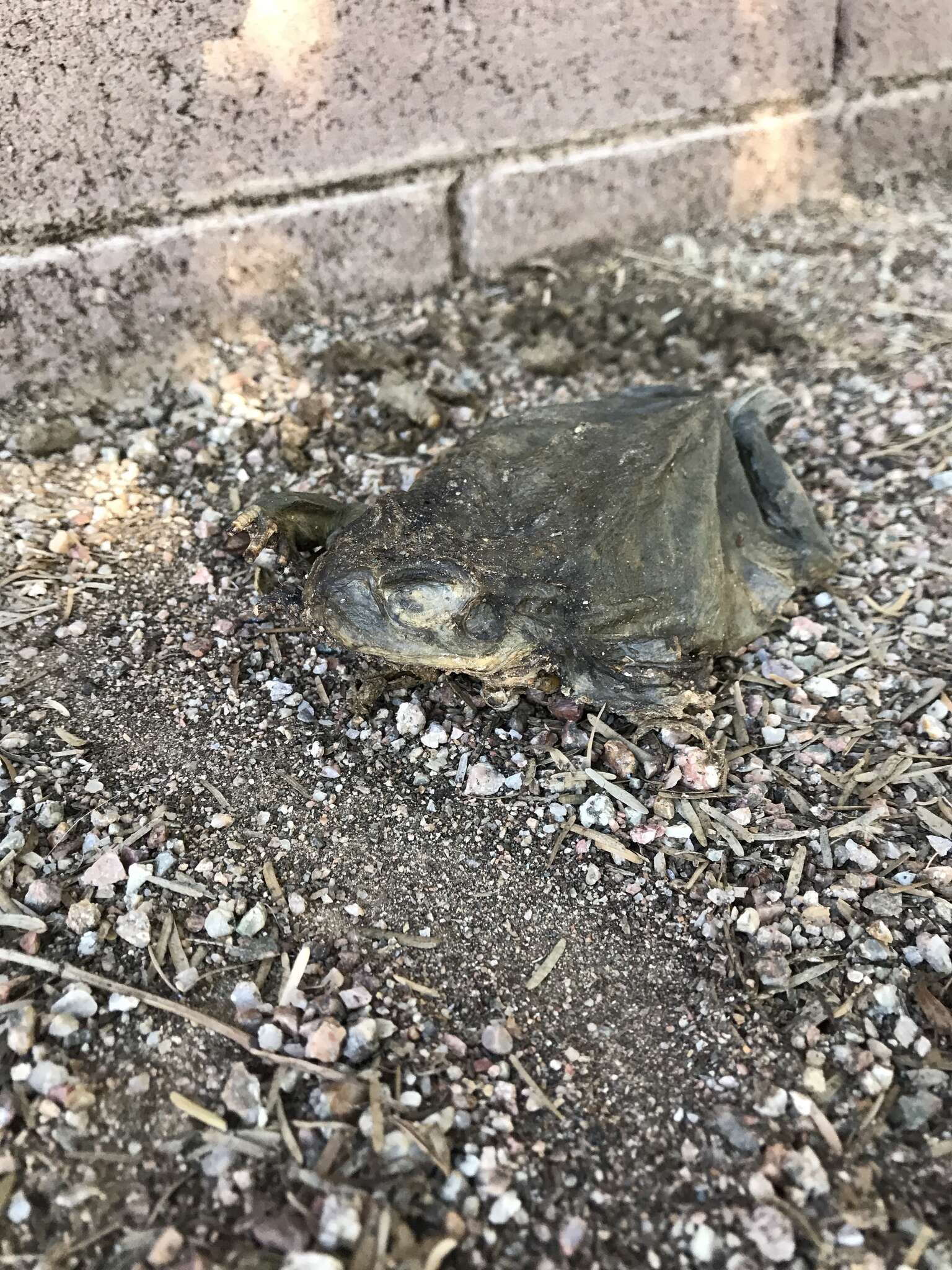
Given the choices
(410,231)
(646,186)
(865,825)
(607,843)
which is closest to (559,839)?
(607,843)

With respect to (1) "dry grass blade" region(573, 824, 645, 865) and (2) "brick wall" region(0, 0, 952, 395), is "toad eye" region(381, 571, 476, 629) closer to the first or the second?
(1) "dry grass blade" region(573, 824, 645, 865)

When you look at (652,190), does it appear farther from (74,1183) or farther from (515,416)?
(74,1183)

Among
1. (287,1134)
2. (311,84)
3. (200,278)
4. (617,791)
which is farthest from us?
(200,278)

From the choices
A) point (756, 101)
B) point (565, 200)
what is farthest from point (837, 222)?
point (565, 200)

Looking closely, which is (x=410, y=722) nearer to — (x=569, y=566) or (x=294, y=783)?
(x=294, y=783)

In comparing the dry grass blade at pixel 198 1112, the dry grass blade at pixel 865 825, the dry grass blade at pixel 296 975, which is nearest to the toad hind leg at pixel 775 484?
the dry grass blade at pixel 865 825

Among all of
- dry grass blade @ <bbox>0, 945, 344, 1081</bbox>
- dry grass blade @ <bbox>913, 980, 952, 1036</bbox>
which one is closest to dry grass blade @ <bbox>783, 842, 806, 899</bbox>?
dry grass blade @ <bbox>913, 980, 952, 1036</bbox>

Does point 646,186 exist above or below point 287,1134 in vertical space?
above
